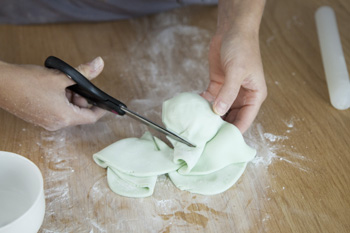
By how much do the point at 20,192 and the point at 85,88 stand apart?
28 centimetres

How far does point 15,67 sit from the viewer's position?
1021mm

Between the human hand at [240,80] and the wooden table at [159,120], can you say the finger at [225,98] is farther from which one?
the wooden table at [159,120]

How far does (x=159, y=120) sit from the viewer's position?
1.18 metres

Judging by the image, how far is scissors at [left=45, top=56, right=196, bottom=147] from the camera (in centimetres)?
100

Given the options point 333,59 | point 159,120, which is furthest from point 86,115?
point 333,59

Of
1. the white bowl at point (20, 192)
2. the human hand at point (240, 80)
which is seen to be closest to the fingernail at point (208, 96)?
the human hand at point (240, 80)

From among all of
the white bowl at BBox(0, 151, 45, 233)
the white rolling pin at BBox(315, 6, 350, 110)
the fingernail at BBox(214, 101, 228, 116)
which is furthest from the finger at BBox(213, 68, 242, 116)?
the white bowl at BBox(0, 151, 45, 233)

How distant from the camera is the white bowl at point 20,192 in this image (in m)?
0.78

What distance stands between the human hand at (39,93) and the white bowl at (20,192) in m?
0.21

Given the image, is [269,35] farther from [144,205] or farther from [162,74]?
[144,205]

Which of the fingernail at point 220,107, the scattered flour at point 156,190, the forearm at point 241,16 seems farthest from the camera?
the forearm at point 241,16

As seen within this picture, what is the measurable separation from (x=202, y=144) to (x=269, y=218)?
9.0 inches

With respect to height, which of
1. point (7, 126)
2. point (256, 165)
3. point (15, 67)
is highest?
point (15, 67)

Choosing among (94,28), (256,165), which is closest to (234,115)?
(256,165)
